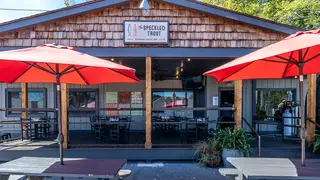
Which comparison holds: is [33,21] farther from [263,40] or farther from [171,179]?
[263,40]

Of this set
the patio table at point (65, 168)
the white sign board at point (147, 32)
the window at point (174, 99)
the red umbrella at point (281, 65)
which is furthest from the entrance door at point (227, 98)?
the patio table at point (65, 168)

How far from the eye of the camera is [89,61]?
3.21 m

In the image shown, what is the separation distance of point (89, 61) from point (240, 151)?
4310 mm

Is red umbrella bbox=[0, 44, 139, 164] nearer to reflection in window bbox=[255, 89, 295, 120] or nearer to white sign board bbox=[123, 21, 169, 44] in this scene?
white sign board bbox=[123, 21, 169, 44]

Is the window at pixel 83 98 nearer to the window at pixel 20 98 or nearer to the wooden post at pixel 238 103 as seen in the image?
the window at pixel 20 98

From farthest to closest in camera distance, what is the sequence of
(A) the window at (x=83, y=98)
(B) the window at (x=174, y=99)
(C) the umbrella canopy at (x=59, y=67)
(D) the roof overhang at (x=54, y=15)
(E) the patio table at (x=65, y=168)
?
(B) the window at (x=174, y=99) < (A) the window at (x=83, y=98) < (D) the roof overhang at (x=54, y=15) < (E) the patio table at (x=65, y=168) < (C) the umbrella canopy at (x=59, y=67)

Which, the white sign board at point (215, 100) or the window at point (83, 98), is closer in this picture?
the white sign board at point (215, 100)

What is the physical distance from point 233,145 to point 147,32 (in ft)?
11.6

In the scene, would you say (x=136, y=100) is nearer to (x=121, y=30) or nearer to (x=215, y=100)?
(x=215, y=100)

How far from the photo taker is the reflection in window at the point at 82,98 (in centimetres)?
1038

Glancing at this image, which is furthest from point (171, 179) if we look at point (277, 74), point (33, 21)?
point (33, 21)

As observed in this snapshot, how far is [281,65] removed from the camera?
13.9 feet

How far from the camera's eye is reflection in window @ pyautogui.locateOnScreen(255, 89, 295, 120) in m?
9.55

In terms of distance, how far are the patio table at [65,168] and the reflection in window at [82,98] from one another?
6.58 m
